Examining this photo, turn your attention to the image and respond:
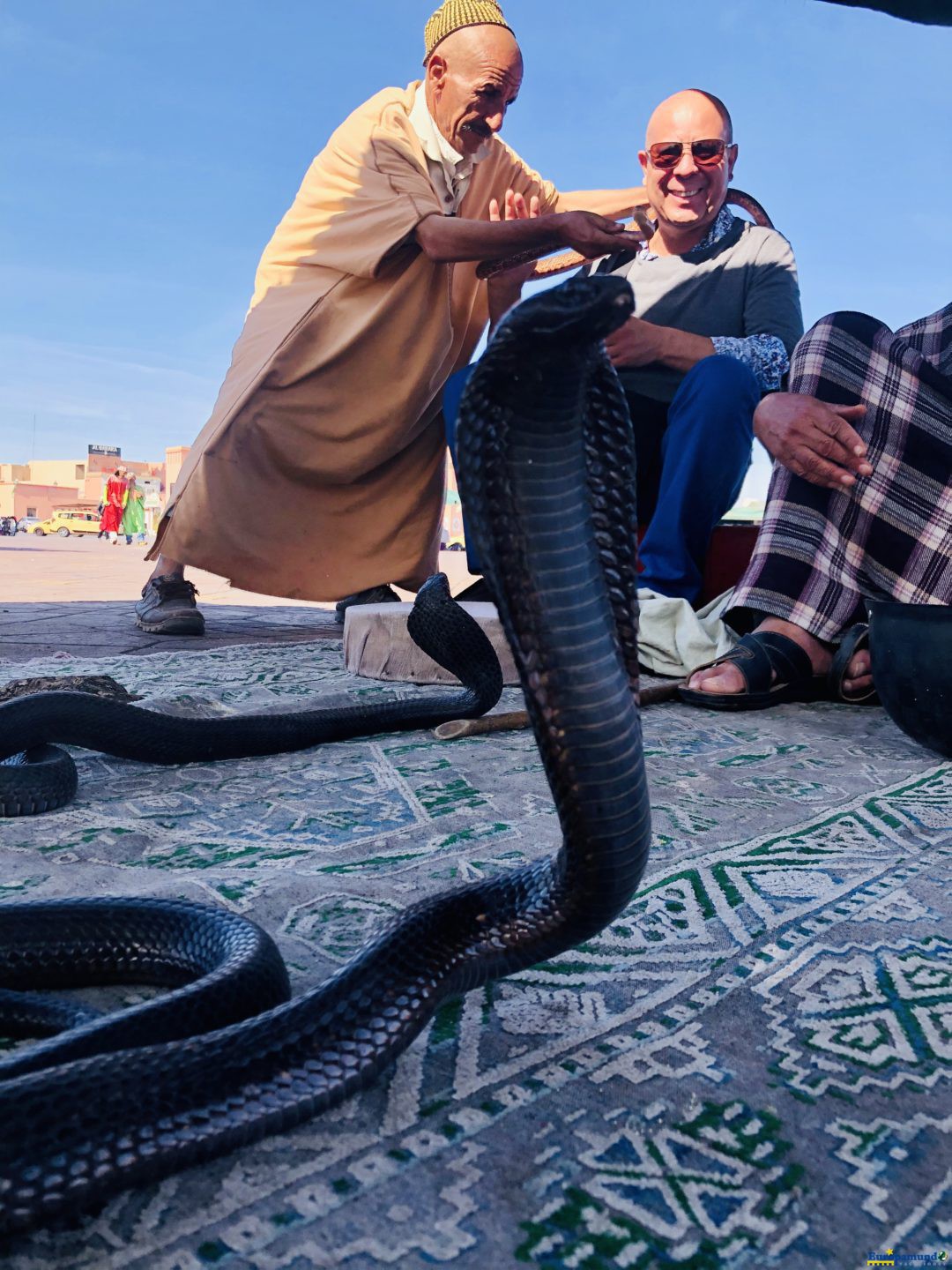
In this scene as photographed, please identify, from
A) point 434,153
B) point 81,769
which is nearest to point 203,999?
point 81,769

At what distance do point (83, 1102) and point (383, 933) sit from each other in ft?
0.88

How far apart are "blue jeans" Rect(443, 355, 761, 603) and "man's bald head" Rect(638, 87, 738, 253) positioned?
2.09ft

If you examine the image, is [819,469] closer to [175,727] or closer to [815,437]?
[815,437]

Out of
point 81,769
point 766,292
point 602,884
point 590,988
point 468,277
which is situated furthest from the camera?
point 468,277

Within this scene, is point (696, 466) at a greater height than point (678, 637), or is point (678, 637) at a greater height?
point (696, 466)

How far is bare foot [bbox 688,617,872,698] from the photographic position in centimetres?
240

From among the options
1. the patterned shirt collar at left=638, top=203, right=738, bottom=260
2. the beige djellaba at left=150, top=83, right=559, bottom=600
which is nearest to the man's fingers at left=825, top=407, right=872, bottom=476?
the patterned shirt collar at left=638, top=203, right=738, bottom=260

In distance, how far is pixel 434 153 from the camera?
11.9 ft

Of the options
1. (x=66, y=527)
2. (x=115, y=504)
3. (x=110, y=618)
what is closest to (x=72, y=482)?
(x=66, y=527)

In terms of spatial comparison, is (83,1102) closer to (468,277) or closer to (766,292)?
(766,292)

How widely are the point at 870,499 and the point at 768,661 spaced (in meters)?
0.44

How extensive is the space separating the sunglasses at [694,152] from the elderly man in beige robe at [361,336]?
0.86 feet

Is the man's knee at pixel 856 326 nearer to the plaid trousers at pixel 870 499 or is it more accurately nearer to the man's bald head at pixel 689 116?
the plaid trousers at pixel 870 499

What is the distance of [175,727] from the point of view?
71.6 inches
